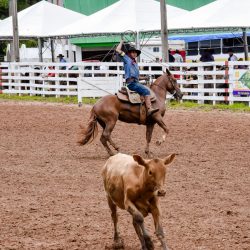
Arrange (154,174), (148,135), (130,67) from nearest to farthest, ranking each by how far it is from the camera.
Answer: (154,174) → (130,67) → (148,135)

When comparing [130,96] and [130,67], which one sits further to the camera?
[130,96]

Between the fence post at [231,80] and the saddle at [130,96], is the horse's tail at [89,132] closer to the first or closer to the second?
the saddle at [130,96]

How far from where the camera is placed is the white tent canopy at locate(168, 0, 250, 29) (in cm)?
2814

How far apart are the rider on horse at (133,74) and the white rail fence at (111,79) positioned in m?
9.84

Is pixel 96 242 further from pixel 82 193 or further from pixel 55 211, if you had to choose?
pixel 82 193

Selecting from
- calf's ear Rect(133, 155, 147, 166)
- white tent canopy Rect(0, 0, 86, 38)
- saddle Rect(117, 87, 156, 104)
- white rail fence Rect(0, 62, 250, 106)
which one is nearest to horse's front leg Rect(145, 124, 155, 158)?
saddle Rect(117, 87, 156, 104)

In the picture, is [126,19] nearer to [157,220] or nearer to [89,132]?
[89,132]

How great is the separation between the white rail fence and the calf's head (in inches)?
703

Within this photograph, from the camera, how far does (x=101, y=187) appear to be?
11422 millimetres

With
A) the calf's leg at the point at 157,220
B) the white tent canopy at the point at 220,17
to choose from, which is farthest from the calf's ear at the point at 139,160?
the white tent canopy at the point at 220,17

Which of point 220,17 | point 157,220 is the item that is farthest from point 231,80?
point 157,220

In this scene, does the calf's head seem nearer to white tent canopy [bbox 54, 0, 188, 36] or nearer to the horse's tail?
the horse's tail

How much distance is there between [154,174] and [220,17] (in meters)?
22.9

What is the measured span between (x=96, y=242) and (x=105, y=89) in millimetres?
20447
